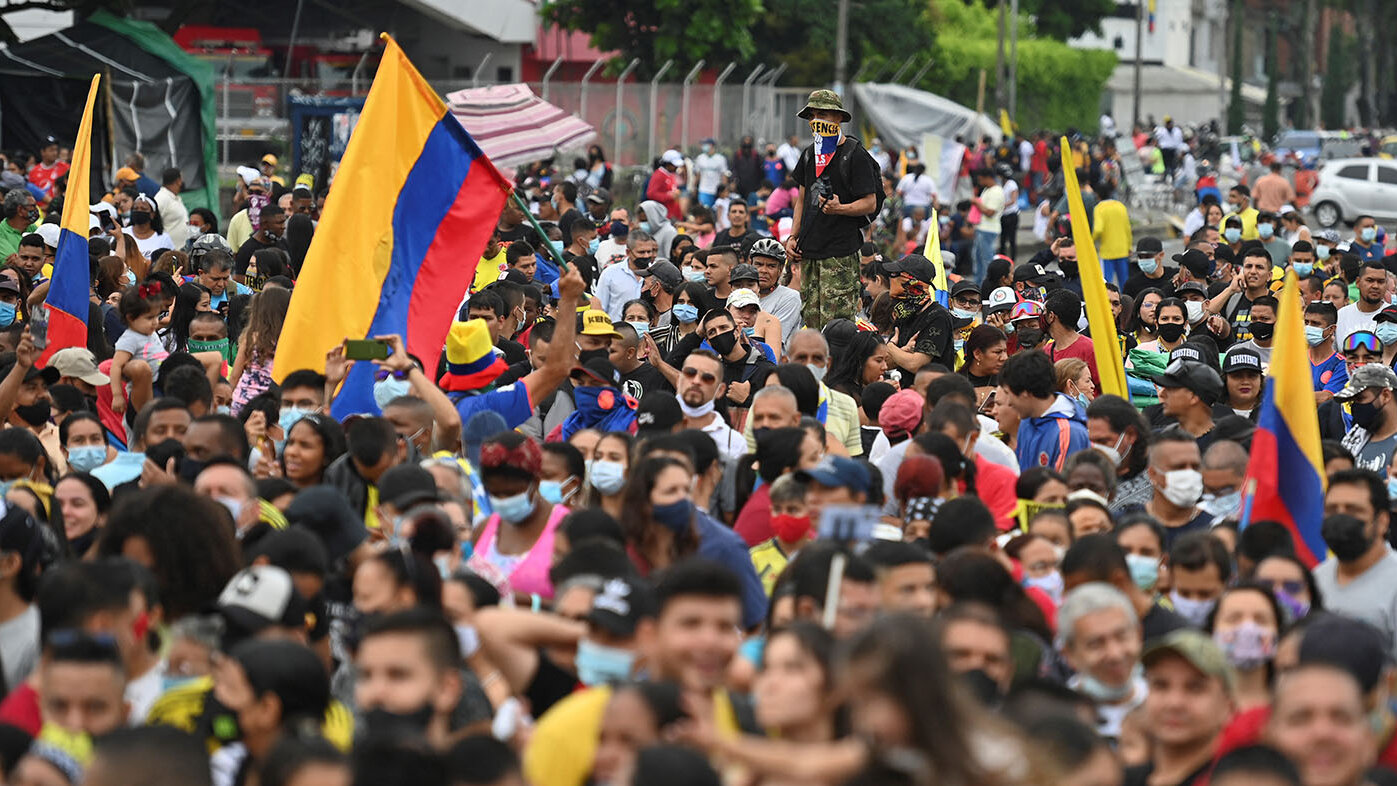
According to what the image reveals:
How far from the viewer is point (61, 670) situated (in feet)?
16.3

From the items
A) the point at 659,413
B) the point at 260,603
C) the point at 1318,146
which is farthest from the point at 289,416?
the point at 1318,146

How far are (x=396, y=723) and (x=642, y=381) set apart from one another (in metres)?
5.81

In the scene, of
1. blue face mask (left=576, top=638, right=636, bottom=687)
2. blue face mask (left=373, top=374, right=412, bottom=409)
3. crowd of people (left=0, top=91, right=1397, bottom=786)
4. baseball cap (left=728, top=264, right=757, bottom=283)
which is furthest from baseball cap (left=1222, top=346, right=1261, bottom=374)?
blue face mask (left=576, top=638, right=636, bottom=687)

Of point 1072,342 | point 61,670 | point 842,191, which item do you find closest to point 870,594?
point 61,670

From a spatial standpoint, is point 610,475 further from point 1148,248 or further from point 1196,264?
point 1148,248

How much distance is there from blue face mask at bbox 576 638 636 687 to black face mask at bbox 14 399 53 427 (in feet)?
16.1

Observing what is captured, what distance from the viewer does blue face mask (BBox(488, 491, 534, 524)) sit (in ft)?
23.2

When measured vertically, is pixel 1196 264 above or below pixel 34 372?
below

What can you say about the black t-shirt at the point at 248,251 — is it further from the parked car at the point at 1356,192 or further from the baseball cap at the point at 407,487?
the parked car at the point at 1356,192

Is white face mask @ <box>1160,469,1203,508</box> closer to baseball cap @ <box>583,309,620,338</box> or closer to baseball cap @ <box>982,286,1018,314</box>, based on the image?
baseball cap @ <box>583,309,620,338</box>

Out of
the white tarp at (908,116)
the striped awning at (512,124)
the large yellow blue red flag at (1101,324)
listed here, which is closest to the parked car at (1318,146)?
A: the white tarp at (908,116)

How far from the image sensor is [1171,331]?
12016 millimetres

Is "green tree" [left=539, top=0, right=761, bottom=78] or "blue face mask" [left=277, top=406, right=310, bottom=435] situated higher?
"green tree" [left=539, top=0, right=761, bottom=78]

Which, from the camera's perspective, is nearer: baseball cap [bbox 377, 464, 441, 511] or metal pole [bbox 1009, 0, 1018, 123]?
baseball cap [bbox 377, 464, 441, 511]
